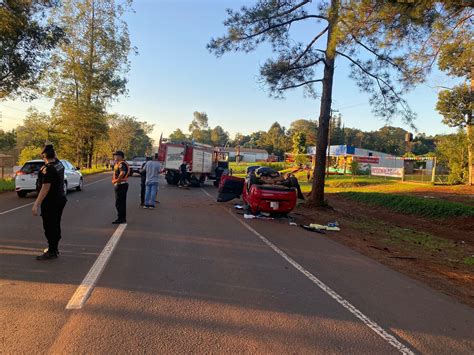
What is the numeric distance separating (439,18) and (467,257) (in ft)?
18.4

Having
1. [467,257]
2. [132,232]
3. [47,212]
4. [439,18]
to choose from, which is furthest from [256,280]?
[439,18]

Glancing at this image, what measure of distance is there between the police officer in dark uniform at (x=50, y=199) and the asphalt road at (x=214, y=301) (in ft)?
0.93

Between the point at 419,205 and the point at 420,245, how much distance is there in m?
8.34

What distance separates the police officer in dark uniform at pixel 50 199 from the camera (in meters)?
6.54

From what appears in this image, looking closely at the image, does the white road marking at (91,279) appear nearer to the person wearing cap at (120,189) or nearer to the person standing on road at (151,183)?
the person wearing cap at (120,189)

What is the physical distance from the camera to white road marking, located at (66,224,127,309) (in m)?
4.69

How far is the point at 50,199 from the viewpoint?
664cm

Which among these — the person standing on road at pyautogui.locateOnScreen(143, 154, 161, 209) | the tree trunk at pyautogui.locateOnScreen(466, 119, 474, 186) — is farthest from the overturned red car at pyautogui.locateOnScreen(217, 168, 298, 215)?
the tree trunk at pyautogui.locateOnScreen(466, 119, 474, 186)

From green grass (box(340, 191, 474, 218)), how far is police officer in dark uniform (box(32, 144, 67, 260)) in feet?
49.2

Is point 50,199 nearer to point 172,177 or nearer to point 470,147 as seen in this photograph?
point 172,177

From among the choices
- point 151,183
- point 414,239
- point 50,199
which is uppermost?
point 50,199

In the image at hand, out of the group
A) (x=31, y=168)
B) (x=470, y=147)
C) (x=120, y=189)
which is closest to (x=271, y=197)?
(x=120, y=189)

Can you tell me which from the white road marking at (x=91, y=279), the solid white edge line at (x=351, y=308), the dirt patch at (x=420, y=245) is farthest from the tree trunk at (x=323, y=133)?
the white road marking at (x=91, y=279)

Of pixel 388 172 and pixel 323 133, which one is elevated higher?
pixel 323 133
